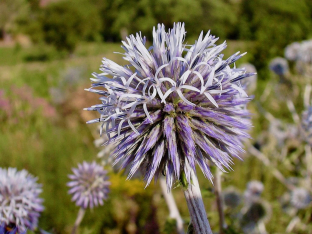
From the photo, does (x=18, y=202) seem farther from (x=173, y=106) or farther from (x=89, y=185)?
(x=173, y=106)

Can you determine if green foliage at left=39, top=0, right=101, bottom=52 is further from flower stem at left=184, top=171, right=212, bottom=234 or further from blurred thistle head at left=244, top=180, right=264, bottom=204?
flower stem at left=184, top=171, right=212, bottom=234

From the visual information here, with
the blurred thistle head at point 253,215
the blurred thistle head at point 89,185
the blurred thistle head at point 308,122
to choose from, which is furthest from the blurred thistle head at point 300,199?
the blurred thistle head at point 89,185

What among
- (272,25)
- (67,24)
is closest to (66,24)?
(67,24)

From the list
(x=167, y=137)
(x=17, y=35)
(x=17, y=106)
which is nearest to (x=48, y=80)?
(x=17, y=106)

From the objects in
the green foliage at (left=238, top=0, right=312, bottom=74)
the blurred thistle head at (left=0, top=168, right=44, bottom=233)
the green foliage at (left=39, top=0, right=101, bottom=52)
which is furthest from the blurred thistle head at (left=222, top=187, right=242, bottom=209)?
the green foliage at (left=39, top=0, right=101, bottom=52)

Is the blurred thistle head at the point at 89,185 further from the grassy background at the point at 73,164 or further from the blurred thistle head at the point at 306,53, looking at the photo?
the blurred thistle head at the point at 306,53

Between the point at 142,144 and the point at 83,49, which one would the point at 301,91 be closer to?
the point at 142,144
